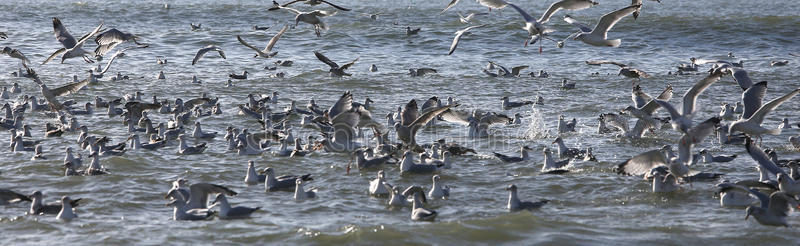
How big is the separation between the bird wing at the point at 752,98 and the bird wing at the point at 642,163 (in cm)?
205

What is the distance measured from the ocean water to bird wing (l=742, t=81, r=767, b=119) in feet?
2.56

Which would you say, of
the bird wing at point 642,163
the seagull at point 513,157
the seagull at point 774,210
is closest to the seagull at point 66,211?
the seagull at point 513,157

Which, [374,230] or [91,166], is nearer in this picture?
[374,230]

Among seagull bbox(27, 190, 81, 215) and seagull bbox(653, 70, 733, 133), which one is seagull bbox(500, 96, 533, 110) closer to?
seagull bbox(653, 70, 733, 133)

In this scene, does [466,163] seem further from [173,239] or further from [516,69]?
[516,69]

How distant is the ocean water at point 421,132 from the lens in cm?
954

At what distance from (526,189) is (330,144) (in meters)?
3.45

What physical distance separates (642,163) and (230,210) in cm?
523

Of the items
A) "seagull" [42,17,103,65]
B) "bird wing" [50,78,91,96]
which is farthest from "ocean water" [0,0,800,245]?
"seagull" [42,17,103,65]

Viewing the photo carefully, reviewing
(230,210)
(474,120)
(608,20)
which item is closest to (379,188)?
(230,210)

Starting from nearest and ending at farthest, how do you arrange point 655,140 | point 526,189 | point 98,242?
point 98,242, point 526,189, point 655,140

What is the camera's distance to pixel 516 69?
22984 millimetres

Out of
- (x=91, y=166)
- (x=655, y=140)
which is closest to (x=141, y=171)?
(x=91, y=166)

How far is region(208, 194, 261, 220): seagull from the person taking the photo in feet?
32.2
